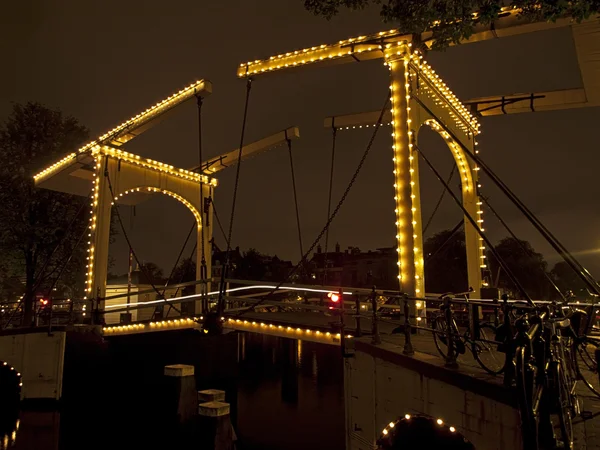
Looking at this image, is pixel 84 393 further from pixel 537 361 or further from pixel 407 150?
pixel 537 361

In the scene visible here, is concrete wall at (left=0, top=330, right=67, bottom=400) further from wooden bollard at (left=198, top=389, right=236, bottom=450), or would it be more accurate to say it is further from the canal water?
wooden bollard at (left=198, top=389, right=236, bottom=450)

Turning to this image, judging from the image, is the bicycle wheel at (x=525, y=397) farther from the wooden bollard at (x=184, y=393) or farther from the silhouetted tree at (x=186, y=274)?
the silhouetted tree at (x=186, y=274)

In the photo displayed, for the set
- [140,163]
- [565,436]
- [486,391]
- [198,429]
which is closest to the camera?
[565,436]

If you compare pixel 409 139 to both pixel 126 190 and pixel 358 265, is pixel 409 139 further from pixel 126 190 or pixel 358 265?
pixel 358 265

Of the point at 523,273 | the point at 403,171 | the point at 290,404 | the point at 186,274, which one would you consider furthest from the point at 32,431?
the point at 523,273

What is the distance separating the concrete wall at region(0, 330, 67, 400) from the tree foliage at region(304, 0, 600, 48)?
10852 millimetres

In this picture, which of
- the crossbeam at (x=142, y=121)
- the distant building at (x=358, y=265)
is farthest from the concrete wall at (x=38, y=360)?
the distant building at (x=358, y=265)

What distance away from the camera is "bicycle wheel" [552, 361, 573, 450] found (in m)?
4.18

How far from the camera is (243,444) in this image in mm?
12000

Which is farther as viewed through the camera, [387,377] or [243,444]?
[243,444]

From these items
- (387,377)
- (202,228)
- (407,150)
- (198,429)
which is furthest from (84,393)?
(407,150)

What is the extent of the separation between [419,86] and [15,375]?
12.6 metres

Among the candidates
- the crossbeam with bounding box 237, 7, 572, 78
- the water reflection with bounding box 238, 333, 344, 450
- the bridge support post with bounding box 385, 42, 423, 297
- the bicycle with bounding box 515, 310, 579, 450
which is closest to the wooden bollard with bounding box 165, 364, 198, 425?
the water reflection with bounding box 238, 333, 344, 450

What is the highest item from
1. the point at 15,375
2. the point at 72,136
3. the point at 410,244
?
the point at 72,136
